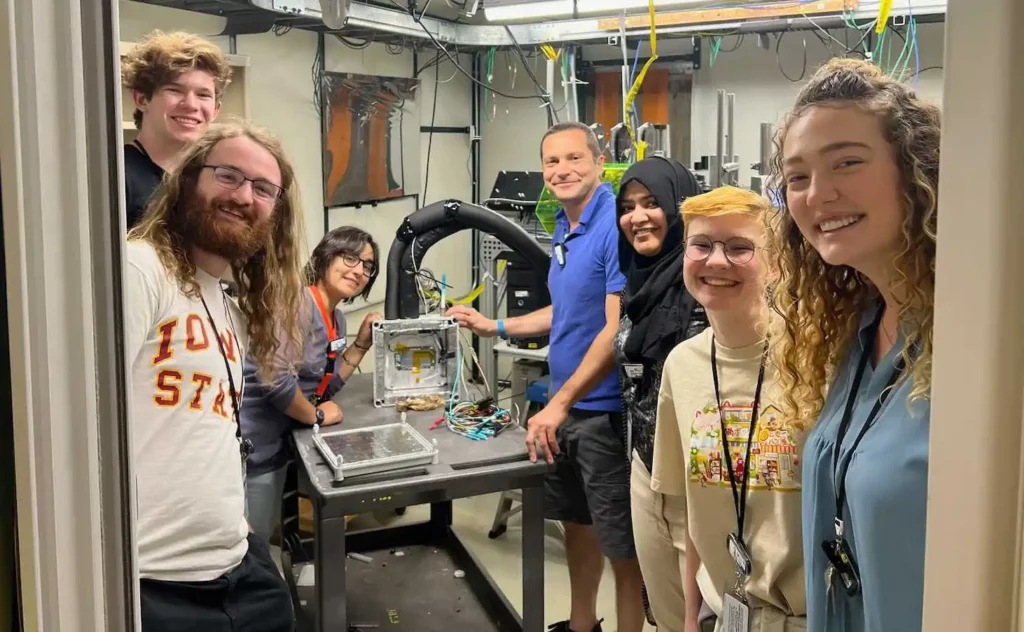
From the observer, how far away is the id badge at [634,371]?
2097 mm

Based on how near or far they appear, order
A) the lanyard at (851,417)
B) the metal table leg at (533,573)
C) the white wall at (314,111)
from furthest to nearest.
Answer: the white wall at (314,111) < the metal table leg at (533,573) < the lanyard at (851,417)

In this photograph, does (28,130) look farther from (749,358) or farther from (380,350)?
(380,350)

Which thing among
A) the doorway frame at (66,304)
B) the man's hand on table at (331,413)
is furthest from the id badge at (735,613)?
the man's hand on table at (331,413)

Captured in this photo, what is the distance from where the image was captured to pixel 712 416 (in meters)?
1.49

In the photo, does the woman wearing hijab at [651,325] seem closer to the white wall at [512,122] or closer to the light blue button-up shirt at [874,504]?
the light blue button-up shirt at [874,504]

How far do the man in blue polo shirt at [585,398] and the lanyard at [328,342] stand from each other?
0.42 metres

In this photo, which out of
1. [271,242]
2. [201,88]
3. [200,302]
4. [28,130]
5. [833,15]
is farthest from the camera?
[833,15]

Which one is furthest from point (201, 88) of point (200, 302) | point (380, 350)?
point (380, 350)

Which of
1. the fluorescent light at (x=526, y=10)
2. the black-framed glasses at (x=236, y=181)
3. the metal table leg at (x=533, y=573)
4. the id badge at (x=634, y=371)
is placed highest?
the fluorescent light at (x=526, y=10)

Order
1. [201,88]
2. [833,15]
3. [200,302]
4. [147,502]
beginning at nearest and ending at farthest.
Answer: [147,502] < [200,302] < [201,88] < [833,15]

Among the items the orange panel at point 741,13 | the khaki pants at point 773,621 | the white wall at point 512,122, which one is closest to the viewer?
the khaki pants at point 773,621

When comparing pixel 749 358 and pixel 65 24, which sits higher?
pixel 65 24

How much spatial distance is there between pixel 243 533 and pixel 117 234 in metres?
1.01

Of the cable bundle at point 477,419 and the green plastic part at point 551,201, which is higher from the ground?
the green plastic part at point 551,201
